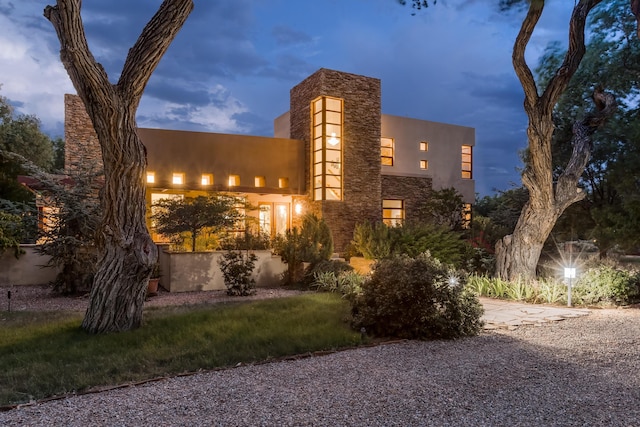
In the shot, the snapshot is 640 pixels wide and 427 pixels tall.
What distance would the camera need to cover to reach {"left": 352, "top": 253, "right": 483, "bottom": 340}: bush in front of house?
564 centimetres

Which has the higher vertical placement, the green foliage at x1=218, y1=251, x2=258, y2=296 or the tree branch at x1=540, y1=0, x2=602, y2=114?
the tree branch at x1=540, y1=0, x2=602, y2=114

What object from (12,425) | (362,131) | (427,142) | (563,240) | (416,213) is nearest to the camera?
(12,425)

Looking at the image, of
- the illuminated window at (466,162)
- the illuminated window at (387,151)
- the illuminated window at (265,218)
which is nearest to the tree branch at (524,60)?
the illuminated window at (387,151)

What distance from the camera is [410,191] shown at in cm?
1747

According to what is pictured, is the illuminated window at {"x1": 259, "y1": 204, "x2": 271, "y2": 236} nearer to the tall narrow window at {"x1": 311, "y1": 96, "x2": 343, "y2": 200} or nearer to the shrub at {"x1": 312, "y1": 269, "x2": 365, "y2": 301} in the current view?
the tall narrow window at {"x1": 311, "y1": 96, "x2": 343, "y2": 200}

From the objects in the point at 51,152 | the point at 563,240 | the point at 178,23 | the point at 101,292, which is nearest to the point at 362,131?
the point at 563,240

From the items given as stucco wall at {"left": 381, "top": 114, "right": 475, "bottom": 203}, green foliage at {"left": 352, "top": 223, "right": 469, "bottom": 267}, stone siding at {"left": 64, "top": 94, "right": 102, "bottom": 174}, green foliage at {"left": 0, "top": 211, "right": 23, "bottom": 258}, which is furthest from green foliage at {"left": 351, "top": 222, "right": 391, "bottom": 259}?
stone siding at {"left": 64, "top": 94, "right": 102, "bottom": 174}

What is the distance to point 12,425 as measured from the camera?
293 centimetres

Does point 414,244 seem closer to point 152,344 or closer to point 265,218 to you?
point 265,218

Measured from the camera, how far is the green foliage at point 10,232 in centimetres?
977

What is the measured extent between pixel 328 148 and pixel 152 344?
11113mm

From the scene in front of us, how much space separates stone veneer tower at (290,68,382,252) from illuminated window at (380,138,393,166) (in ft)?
5.24

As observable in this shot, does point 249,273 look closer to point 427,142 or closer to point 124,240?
point 124,240

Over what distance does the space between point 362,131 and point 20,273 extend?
10879 mm
